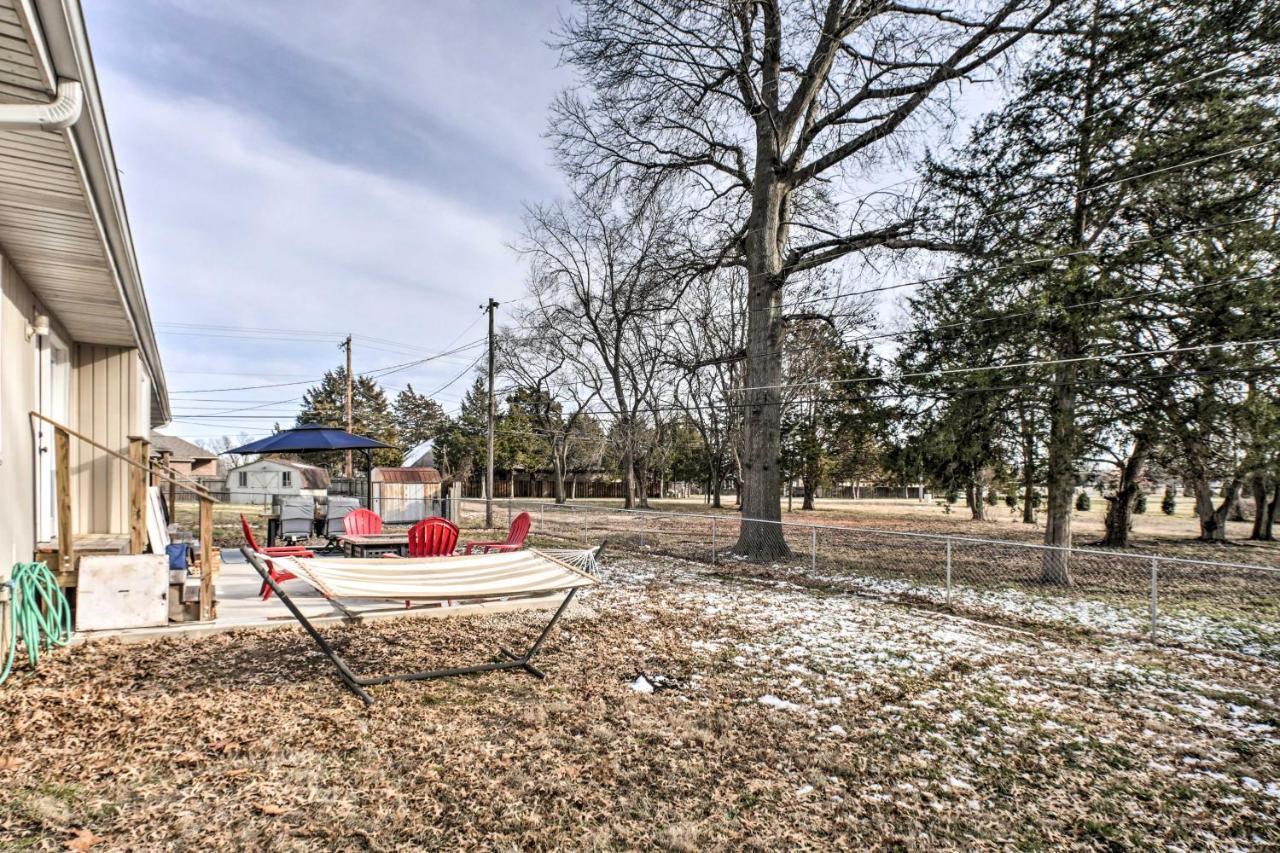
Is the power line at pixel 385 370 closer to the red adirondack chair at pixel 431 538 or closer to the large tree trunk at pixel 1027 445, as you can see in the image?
the red adirondack chair at pixel 431 538

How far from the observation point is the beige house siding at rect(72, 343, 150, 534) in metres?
7.15

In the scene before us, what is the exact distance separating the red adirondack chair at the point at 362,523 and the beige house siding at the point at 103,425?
2362 millimetres

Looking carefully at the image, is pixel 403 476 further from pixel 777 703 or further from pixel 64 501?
pixel 777 703

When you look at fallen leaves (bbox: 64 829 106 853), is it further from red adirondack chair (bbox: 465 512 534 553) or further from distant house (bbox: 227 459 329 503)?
distant house (bbox: 227 459 329 503)

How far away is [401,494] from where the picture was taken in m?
19.6

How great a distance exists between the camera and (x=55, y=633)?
4641 millimetres

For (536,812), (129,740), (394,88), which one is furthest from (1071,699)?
(394,88)

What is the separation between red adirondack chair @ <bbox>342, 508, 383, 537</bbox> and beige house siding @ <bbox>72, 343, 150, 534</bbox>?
2362 millimetres

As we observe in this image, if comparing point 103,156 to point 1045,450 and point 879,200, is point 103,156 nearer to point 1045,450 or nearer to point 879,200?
point 1045,450

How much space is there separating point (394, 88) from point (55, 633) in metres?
10.2

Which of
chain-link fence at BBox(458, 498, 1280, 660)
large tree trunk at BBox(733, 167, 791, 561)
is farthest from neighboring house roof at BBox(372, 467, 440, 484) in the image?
large tree trunk at BBox(733, 167, 791, 561)

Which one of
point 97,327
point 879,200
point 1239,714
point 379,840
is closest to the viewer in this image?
point 379,840

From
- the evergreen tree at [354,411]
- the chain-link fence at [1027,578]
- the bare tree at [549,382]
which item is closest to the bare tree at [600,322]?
the bare tree at [549,382]

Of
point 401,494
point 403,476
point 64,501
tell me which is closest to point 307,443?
point 64,501
